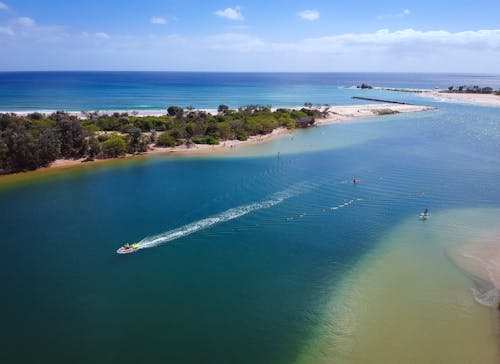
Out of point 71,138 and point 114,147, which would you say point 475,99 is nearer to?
point 114,147

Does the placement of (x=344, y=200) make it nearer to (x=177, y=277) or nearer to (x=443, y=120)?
(x=177, y=277)

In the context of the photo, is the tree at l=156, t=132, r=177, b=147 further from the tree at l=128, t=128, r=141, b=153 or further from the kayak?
the kayak

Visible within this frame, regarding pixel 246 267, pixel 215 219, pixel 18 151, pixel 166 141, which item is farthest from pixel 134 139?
pixel 246 267

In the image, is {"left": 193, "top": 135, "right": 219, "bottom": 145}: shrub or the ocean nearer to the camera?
the ocean

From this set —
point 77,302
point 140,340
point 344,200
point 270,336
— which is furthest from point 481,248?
Answer: point 77,302

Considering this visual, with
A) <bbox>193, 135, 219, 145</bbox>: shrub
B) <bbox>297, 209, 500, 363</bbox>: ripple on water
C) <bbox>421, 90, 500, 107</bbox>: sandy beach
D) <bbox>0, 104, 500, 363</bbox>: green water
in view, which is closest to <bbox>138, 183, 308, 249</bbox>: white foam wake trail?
<bbox>0, 104, 500, 363</bbox>: green water

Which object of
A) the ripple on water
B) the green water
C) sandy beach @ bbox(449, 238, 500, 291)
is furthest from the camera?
sandy beach @ bbox(449, 238, 500, 291)

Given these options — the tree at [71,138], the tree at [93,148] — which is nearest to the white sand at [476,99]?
the tree at [93,148]
